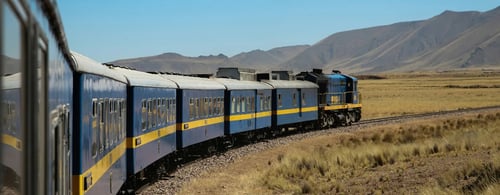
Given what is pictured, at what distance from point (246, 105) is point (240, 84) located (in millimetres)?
954

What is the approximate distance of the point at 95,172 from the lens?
870 centimetres

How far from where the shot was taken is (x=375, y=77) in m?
198

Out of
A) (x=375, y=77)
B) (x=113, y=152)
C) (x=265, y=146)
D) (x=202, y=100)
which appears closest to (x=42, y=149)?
(x=113, y=152)

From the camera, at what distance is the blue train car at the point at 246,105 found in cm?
2730

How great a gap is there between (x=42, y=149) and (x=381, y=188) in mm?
14043

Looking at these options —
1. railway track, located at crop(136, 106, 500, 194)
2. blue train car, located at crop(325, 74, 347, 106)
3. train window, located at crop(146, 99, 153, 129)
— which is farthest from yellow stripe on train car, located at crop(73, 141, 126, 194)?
blue train car, located at crop(325, 74, 347, 106)

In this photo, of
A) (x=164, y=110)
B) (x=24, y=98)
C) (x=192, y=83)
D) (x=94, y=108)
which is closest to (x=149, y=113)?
(x=164, y=110)

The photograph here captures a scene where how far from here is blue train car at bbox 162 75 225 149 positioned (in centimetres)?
2080

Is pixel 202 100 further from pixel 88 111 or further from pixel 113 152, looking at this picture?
pixel 88 111

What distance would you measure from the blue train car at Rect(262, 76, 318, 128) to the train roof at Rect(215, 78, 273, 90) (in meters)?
1.19

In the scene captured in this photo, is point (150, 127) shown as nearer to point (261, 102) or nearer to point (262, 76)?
point (261, 102)

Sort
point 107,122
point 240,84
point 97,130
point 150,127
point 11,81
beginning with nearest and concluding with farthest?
point 11,81 < point 97,130 < point 107,122 < point 150,127 < point 240,84

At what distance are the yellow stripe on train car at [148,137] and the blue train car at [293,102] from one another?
560 inches

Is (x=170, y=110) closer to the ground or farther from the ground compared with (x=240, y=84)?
closer to the ground
